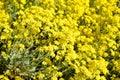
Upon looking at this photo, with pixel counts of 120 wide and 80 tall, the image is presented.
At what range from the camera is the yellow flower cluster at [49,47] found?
5.04 meters

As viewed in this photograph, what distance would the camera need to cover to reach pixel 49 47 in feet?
16.3

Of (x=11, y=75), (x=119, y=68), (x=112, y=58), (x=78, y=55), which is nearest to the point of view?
(x=11, y=75)

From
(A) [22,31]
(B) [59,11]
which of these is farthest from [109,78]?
(A) [22,31]

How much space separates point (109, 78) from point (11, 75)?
74.8 inches

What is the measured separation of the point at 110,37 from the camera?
6.46m

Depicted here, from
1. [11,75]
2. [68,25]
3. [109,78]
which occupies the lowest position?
[109,78]

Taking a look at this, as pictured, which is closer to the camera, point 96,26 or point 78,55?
point 78,55

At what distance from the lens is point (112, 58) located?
6.40 m

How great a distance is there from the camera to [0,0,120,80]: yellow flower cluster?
5.04 m

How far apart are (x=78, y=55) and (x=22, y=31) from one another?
3.10ft

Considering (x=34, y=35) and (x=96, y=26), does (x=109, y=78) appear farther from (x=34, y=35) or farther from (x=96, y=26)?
(x=34, y=35)

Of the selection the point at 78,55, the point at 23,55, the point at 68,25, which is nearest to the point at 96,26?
the point at 68,25

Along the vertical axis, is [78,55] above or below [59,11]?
below

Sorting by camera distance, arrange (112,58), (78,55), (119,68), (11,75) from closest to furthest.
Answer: (11,75) → (78,55) → (119,68) → (112,58)
